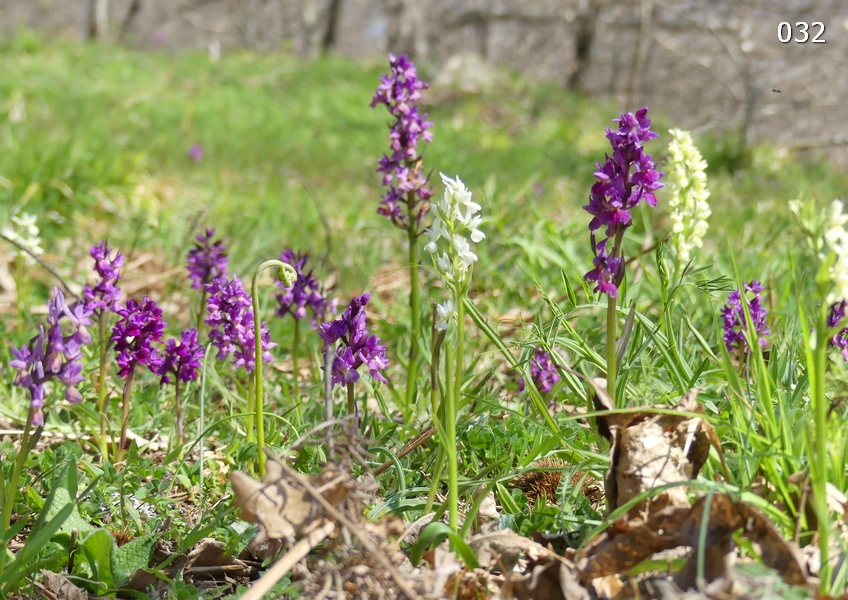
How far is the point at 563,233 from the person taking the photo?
3.83 m

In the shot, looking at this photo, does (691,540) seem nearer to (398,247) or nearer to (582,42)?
(398,247)

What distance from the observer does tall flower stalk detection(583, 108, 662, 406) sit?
163cm

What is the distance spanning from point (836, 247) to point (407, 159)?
1467 millimetres

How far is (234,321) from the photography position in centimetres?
205

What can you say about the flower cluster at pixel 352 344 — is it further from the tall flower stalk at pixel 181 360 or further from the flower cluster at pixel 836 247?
the flower cluster at pixel 836 247

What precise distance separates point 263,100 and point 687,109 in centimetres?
841

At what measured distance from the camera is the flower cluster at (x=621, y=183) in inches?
64.2

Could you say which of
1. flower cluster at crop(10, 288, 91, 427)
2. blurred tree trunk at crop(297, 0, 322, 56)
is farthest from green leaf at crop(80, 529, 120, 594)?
blurred tree trunk at crop(297, 0, 322, 56)

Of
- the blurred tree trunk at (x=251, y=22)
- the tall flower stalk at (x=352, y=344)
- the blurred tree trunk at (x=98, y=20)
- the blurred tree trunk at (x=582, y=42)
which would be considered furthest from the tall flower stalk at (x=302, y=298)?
the blurred tree trunk at (x=251, y=22)

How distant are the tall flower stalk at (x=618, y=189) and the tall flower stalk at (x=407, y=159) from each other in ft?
2.40

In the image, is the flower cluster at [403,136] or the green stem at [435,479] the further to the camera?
the flower cluster at [403,136]

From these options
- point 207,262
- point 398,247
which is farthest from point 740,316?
point 398,247

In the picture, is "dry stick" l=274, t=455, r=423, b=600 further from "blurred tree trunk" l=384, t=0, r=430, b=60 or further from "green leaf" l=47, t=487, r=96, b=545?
"blurred tree trunk" l=384, t=0, r=430, b=60

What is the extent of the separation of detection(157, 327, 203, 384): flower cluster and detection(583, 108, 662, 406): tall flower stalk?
43.2 inches
